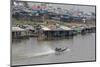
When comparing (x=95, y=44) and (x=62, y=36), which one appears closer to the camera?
(x=62, y=36)

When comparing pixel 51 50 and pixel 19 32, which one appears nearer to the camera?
pixel 19 32

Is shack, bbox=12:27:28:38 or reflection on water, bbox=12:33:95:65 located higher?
shack, bbox=12:27:28:38

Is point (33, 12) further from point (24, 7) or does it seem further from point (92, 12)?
point (92, 12)

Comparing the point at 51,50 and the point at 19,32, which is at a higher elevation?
the point at 19,32

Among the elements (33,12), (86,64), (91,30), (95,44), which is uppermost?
(33,12)

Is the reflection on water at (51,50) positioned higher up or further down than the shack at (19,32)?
further down

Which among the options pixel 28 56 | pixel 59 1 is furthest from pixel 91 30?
pixel 28 56
